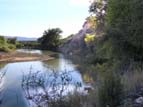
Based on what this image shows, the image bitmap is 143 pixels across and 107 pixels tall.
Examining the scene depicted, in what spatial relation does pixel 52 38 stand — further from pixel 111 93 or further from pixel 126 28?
pixel 111 93

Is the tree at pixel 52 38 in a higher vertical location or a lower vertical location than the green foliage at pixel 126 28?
higher

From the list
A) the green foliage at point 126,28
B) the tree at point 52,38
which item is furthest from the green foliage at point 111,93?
the tree at point 52,38

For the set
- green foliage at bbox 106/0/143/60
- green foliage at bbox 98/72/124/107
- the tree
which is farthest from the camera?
the tree

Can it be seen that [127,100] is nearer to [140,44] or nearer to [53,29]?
[140,44]

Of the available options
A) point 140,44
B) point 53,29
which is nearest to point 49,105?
point 140,44

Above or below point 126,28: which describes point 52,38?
above

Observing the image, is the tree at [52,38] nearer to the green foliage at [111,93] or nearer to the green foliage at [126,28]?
the green foliage at [126,28]

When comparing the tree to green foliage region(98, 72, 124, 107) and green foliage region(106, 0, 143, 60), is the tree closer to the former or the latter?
green foliage region(106, 0, 143, 60)

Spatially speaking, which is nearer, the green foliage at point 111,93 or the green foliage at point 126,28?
the green foliage at point 111,93

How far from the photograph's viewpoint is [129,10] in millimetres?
13336

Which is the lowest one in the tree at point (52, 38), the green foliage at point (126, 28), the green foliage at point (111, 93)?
the green foliage at point (111, 93)

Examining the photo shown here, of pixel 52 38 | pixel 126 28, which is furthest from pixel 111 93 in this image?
pixel 52 38

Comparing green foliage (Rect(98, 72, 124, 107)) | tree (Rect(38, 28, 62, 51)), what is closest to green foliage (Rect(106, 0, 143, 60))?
green foliage (Rect(98, 72, 124, 107))

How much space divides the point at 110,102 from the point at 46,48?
70.2 metres
